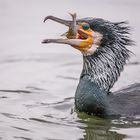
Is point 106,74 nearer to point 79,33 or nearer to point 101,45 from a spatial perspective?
point 101,45

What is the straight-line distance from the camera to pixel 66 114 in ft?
56.9

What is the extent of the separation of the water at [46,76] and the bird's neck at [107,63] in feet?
2.53

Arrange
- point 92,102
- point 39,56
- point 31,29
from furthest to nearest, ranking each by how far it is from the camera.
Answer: point 31,29 → point 39,56 → point 92,102

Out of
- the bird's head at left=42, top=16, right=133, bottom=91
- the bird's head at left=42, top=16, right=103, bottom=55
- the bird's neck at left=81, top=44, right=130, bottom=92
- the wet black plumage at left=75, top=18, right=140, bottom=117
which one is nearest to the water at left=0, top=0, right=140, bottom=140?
the wet black plumage at left=75, top=18, right=140, bottom=117

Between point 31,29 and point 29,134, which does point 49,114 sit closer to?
point 29,134

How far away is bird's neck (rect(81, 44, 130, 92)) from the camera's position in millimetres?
16969

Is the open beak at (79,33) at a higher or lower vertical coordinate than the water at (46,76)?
higher

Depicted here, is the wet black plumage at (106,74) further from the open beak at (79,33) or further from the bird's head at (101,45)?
the open beak at (79,33)

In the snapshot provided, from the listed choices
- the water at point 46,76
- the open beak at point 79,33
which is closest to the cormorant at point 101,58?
the open beak at point 79,33

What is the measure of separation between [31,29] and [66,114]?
6.12 meters

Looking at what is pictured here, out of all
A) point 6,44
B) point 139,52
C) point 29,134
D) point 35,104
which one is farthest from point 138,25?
point 29,134

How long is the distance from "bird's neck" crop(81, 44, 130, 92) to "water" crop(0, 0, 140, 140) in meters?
0.77

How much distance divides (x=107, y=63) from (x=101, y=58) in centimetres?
14

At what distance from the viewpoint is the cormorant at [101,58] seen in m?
16.8
